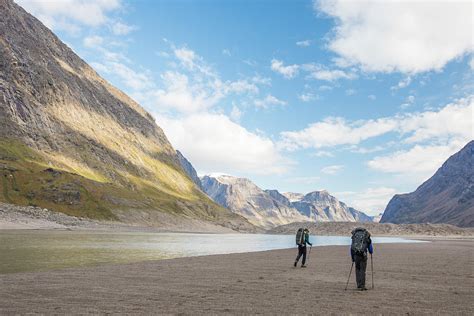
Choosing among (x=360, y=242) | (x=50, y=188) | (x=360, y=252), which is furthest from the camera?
(x=50, y=188)

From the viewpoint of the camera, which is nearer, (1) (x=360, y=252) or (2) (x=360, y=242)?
(1) (x=360, y=252)

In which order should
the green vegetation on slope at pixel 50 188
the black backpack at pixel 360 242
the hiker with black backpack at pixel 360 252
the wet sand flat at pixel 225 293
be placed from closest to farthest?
the wet sand flat at pixel 225 293 < the hiker with black backpack at pixel 360 252 < the black backpack at pixel 360 242 < the green vegetation on slope at pixel 50 188

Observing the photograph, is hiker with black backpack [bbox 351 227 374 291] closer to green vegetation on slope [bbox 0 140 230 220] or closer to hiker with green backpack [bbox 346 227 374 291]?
hiker with green backpack [bbox 346 227 374 291]

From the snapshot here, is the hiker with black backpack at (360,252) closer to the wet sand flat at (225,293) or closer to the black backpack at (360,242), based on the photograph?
the black backpack at (360,242)

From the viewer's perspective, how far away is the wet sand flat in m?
14.7

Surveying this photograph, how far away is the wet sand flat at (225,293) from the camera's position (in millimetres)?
14680

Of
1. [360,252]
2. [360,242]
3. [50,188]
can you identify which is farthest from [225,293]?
[50,188]

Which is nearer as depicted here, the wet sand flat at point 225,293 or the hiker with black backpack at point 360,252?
the wet sand flat at point 225,293

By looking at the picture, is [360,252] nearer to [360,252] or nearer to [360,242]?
[360,252]

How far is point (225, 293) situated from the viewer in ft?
60.0

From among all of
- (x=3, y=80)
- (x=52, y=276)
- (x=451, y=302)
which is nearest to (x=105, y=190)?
(x=3, y=80)

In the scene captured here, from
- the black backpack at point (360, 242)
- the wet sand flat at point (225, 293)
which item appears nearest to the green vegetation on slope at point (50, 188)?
the wet sand flat at point (225, 293)

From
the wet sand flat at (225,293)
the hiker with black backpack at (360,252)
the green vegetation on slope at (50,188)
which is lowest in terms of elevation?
the wet sand flat at (225,293)

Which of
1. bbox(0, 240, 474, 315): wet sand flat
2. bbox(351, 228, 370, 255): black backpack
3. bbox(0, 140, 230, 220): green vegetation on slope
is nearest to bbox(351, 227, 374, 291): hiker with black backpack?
bbox(351, 228, 370, 255): black backpack
